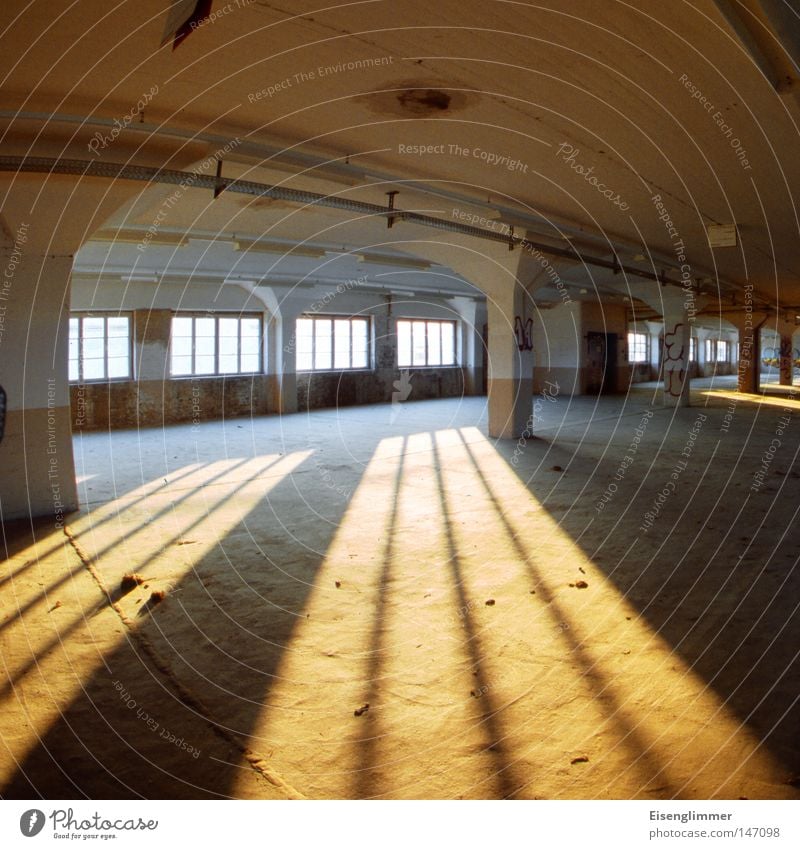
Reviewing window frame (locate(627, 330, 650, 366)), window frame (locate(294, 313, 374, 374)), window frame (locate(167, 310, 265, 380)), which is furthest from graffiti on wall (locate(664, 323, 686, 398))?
window frame (locate(167, 310, 265, 380))

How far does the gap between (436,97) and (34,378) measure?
18.9ft

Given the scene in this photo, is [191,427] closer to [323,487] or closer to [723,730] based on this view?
[323,487]

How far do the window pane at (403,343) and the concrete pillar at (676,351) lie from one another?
32.1ft

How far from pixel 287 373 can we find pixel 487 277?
8961 millimetres

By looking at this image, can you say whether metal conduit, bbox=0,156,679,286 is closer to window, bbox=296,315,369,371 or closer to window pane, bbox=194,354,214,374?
window pane, bbox=194,354,214,374

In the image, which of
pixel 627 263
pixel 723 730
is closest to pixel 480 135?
pixel 723 730

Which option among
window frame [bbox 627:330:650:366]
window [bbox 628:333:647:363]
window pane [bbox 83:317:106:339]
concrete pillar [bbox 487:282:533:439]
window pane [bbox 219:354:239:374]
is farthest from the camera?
window [bbox 628:333:647:363]

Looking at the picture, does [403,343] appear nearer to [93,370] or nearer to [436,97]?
[93,370]

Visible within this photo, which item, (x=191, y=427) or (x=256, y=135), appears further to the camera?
(x=191, y=427)

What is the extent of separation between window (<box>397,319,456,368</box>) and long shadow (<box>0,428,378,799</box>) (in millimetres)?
19389

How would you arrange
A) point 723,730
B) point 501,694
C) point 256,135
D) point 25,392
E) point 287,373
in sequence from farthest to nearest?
1. point 287,373
2. point 25,392
3. point 256,135
4. point 501,694
5. point 723,730

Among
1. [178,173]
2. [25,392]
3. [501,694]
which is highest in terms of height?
[178,173]

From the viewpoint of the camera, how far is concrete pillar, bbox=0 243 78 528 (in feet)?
24.2

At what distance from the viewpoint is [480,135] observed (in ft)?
22.7
